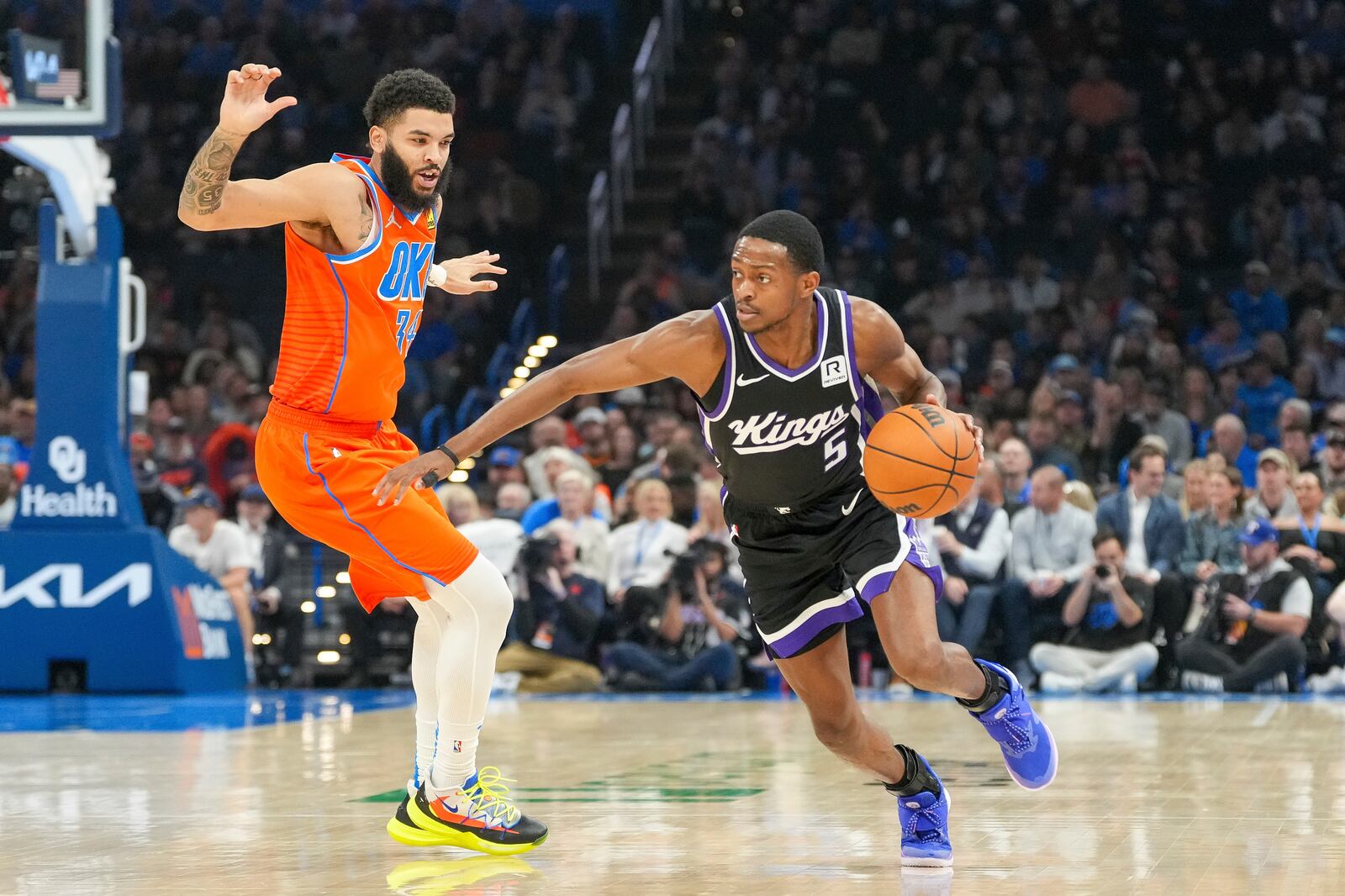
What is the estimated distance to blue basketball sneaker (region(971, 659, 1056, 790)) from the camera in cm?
539

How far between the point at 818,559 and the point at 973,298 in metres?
12.1

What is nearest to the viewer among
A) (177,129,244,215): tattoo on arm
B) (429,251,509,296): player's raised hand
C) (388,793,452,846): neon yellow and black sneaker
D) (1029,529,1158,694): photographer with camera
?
(177,129,244,215): tattoo on arm

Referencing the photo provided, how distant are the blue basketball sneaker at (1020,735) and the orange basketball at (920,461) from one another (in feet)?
2.02

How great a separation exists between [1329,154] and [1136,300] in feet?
9.17

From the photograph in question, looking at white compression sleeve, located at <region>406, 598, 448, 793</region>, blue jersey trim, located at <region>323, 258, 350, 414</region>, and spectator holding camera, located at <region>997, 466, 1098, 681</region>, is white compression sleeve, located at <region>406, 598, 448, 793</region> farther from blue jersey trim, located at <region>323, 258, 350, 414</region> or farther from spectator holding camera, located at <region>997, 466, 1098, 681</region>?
spectator holding camera, located at <region>997, 466, 1098, 681</region>

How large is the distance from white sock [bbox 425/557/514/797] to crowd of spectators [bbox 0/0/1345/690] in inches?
258

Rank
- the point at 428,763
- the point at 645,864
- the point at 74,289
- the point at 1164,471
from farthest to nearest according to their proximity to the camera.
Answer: the point at 1164,471 → the point at 74,289 → the point at 428,763 → the point at 645,864

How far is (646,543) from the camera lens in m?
12.4

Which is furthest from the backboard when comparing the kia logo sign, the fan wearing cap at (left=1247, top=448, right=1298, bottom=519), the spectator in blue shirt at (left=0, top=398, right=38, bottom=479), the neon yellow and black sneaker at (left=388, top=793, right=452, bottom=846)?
the fan wearing cap at (left=1247, top=448, right=1298, bottom=519)

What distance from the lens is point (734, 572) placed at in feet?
40.2

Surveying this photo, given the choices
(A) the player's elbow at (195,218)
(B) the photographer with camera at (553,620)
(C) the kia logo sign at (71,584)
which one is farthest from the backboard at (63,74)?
(A) the player's elbow at (195,218)

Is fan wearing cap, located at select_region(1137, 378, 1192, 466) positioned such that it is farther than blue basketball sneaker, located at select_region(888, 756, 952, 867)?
Yes

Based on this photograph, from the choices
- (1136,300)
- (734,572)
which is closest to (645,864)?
(734,572)

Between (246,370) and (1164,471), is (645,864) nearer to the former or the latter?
(1164,471)
